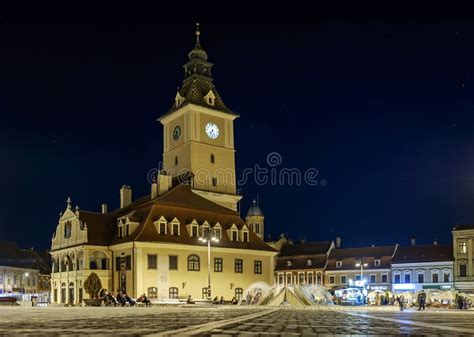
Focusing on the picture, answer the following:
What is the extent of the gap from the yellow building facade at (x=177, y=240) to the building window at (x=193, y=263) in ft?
0.34

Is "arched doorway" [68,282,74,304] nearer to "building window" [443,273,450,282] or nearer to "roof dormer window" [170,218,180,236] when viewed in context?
"roof dormer window" [170,218,180,236]

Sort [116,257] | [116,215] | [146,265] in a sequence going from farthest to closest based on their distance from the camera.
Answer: [116,215], [116,257], [146,265]

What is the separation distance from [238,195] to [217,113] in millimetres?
11145

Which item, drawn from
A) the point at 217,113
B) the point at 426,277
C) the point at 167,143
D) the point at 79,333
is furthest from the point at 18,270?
the point at 79,333

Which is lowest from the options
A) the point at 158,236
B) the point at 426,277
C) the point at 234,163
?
the point at 426,277

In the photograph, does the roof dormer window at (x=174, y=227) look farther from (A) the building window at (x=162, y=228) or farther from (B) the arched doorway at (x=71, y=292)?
(B) the arched doorway at (x=71, y=292)

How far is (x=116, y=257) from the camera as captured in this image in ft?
217

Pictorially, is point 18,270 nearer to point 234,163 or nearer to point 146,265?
point 234,163

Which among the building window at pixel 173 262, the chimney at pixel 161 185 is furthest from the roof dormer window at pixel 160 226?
the chimney at pixel 161 185

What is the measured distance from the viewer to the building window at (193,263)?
64.9 m

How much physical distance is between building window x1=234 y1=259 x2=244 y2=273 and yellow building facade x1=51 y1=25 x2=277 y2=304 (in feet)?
0.38

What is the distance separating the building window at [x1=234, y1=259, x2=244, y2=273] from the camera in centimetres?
6938

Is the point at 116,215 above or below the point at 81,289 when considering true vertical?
above

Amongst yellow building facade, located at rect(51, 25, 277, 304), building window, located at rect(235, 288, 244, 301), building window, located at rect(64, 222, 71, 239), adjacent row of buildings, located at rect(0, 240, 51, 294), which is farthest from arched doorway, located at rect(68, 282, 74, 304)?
adjacent row of buildings, located at rect(0, 240, 51, 294)
